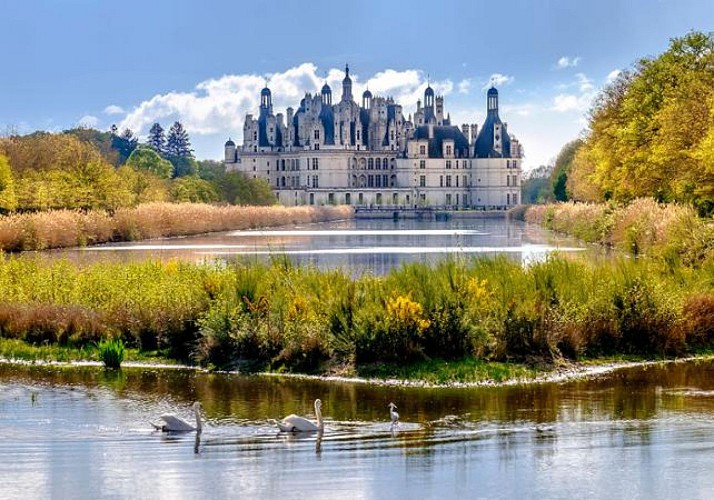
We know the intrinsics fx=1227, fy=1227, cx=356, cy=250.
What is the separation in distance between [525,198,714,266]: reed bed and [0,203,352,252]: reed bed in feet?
66.5

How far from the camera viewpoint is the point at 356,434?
1298 cm

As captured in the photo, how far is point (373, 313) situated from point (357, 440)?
4060mm

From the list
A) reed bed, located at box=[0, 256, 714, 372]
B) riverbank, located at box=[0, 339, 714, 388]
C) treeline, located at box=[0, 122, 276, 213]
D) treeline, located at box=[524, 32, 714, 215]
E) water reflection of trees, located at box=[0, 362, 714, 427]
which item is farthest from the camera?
treeline, located at box=[0, 122, 276, 213]

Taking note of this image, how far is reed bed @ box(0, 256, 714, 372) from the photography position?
1670 centimetres

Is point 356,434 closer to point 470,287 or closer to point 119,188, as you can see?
point 470,287

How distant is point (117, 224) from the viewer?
58.8m

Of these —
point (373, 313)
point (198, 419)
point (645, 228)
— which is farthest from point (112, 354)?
point (645, 228)

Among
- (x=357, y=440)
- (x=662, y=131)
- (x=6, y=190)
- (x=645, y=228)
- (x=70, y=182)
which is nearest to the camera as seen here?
(x=357, y=440)

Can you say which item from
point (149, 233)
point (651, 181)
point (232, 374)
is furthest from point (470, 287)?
point (149, 233)

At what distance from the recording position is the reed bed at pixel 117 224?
47062 millimetres

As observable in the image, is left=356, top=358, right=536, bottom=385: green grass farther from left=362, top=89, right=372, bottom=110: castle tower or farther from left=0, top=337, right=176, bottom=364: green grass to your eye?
left=362, top=89, right=372, bottom=110: castle tower

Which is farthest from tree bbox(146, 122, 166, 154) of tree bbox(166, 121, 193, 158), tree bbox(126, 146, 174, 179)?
tree bbox(126, 146, 174, 179)

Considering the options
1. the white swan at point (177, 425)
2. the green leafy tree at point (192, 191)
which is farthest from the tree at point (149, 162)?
the white swan at point (177, 425)

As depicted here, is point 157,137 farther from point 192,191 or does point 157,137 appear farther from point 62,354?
point 62,354
